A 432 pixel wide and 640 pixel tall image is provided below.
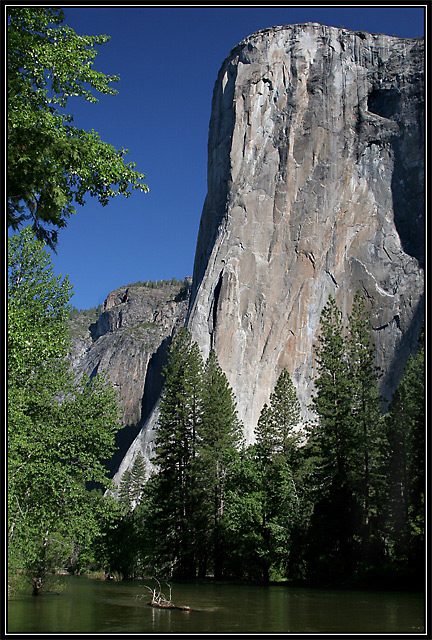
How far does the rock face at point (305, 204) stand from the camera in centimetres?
6212

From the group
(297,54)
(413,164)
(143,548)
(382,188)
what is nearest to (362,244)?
(382,188)

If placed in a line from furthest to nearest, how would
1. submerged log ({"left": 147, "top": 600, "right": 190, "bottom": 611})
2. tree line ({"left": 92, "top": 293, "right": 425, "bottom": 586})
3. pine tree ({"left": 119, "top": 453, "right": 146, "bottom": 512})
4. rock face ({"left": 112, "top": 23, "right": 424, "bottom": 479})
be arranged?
rock face ({"left": 112, "top": 23, "right": 424, "bottom": 479}) → pine tree ({"left": 119, "top": 453, "right": 146, "bottom": 512}) → tree line ({"left": 92, "top": 293, "right": 425, "bottom": 586}) → submerged log ({"left": 147, "top": 600, "right": 190, "bottom": 611})

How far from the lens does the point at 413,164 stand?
6862cm

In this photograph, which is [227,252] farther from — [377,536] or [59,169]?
[59,169]

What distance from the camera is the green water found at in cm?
1244

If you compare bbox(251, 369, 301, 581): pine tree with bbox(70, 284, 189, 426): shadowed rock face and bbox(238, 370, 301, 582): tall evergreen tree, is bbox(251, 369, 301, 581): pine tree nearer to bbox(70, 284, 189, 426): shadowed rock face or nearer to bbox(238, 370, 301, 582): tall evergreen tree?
bbox(238, 370, 301, 582): tall evergreen tree

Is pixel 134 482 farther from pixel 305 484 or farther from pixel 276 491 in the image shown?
pixel 305 484

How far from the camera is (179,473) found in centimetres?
3522

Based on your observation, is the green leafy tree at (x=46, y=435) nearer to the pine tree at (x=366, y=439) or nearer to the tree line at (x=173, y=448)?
the tree line at (x=173, y=448)

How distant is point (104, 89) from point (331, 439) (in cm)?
2427

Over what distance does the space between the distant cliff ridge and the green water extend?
3931 centimetres

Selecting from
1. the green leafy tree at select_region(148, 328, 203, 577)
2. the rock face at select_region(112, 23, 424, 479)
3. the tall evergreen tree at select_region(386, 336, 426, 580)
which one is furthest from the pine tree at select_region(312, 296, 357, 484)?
the rock face at select_region(112, 23, 424, 479)

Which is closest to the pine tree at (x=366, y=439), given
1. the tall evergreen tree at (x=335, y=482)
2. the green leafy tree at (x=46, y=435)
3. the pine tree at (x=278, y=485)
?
the tall evergreen tree at (x=335, y=482)

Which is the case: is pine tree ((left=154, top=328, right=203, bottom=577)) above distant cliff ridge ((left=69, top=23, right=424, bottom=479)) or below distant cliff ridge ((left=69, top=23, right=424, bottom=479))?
below
